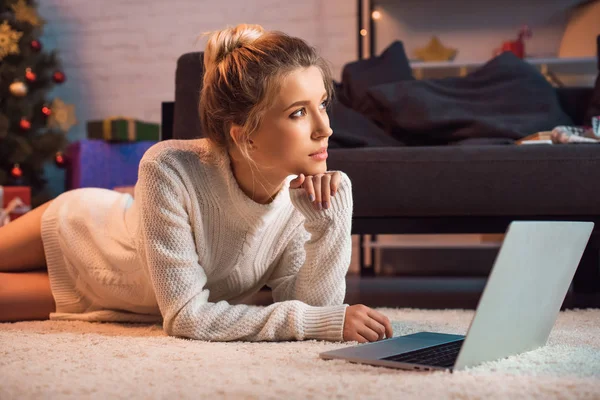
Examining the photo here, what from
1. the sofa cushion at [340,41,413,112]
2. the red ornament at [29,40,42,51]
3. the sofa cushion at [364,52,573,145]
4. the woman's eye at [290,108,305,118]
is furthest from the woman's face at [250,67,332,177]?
the red ornament at [29,40,42,51]

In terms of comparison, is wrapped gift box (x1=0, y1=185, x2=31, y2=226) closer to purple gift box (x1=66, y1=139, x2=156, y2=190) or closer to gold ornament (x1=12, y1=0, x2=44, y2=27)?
purple gift box (x1=66, y1=139, x2=156, y2=190)

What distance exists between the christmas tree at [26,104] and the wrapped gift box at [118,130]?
27 centimetres

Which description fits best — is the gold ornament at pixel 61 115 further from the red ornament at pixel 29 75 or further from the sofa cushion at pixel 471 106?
the sofa cushion at pixel 471 106

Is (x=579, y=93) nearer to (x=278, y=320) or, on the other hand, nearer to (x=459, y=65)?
(x=459, y=65)

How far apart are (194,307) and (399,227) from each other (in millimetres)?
826

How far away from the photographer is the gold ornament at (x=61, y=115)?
4.06 metres

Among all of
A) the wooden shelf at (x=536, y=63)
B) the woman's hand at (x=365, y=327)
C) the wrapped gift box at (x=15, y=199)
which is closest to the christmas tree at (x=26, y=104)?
the wrapped gift box at (x=15, y=199)

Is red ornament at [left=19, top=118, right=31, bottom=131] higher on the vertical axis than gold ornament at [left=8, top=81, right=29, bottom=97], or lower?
lower

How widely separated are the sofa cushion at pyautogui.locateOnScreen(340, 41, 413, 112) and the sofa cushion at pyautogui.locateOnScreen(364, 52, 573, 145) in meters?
0.07

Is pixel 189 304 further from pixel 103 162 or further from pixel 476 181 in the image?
pixel 103 162

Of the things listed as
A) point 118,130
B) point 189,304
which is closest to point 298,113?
point 189,304

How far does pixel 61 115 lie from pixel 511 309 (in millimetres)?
3506

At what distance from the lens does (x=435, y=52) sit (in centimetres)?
382

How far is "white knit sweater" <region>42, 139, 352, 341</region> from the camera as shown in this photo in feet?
4.27
